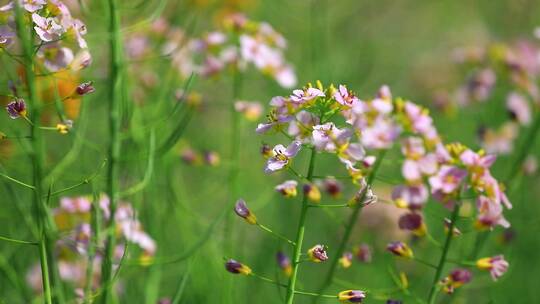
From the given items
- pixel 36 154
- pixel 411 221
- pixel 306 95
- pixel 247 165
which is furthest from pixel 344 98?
pixel 247 165

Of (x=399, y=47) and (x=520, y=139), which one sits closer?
(x=520, y=139)

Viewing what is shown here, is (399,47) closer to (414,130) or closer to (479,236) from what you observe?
(479,236)

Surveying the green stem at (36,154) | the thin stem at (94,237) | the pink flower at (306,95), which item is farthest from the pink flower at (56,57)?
the pink flower at (306,95)

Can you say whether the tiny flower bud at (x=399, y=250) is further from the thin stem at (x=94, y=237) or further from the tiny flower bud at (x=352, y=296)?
the thin stem at (x=94, y=237)

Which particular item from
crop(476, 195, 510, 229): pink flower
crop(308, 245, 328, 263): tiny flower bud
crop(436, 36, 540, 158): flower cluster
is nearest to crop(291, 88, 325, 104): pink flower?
crop(308, 245, 328, 263): tiny flower bud

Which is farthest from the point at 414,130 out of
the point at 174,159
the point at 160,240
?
the point at 174,159

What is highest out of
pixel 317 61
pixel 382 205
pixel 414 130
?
pixel 414 130

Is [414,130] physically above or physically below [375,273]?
above

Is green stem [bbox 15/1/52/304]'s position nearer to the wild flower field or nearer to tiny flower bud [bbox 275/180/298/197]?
the wild flower field
